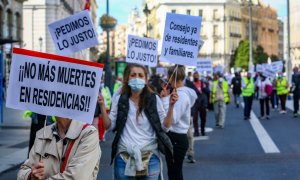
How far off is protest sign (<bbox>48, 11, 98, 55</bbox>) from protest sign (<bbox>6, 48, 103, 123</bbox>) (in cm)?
224

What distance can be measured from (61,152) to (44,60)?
0.71 meters

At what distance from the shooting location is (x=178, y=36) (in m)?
8.92

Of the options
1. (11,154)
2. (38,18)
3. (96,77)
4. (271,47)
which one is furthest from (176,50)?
(271,47)

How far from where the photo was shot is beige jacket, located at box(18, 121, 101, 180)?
492 centimetres

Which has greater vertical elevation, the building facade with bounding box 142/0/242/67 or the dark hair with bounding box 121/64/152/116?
the building facade with bounding box 142/0/242/67

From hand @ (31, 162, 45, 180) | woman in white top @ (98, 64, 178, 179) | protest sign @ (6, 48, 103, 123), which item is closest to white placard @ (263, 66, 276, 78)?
woman in white top @ (98, 64, 178, 179)

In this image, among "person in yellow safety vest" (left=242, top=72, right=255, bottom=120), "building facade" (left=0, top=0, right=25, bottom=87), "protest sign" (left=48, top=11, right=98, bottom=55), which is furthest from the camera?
"building facade" (left=0, top=0, right=25, bottom=87)

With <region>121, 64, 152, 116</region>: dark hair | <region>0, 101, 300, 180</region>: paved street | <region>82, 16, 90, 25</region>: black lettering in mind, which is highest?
<region>82, 16, 90, 25</region>: black lettering

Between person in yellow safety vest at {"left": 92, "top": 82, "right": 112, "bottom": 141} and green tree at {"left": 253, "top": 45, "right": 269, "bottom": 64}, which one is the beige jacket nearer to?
person in yellow safety vest at {"left": 92, "top": 82, "right": 112, "bottom": 141}

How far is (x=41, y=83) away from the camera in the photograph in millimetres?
5246

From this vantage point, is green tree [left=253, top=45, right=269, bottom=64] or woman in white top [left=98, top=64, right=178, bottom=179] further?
green tree [left=253, top=45, right=269, bottom=64]

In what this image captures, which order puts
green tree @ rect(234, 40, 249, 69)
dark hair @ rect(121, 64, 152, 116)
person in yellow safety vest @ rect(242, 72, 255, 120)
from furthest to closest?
green tree @ rect(234, 40, 249, 69), person in yellow safety vest @ rect(242, 72, 255, 120), dark hair @ rect(121, 64, 152, 116)

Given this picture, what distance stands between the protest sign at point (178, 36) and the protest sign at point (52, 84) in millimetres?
3634

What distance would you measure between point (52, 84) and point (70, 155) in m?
0.60
